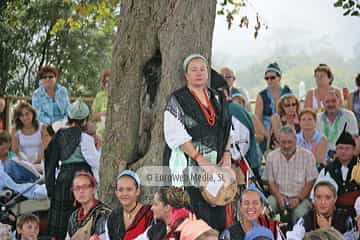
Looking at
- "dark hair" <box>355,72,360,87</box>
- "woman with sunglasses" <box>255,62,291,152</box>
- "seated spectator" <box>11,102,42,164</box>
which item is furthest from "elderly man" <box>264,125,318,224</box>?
"seated spectator" <box>11,102,42,164</box>

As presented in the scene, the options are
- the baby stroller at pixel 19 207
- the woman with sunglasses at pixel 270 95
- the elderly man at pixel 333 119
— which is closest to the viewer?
the baby stroller at pixel 19 207

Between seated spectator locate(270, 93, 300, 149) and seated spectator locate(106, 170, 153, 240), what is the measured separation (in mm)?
2720

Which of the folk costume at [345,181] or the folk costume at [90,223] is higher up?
the folk costume at [345,181]

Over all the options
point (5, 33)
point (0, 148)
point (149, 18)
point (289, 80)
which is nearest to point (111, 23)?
point (289, 80)

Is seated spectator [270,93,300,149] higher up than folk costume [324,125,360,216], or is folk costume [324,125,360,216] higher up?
seated spectator [270,93,300,149]

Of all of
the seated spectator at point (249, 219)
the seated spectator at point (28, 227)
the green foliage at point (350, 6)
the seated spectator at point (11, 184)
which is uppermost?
the green foliage at point (350, 6)

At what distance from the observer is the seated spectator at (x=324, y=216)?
27.6 feet

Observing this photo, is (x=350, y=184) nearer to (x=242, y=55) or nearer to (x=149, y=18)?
(x=149, y=18)

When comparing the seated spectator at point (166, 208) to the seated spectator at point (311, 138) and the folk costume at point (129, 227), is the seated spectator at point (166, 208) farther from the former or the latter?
the seated spectator at point (311, 138)

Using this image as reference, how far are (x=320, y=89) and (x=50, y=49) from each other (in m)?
8.55

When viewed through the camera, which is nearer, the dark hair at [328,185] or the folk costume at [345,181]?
the dark hair at [328,185]

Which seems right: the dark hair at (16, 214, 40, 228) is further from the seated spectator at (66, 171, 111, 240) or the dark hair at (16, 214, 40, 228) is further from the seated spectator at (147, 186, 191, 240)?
the seated spectator at (147, 186, 191, 240)

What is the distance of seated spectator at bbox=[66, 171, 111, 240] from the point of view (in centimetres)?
773

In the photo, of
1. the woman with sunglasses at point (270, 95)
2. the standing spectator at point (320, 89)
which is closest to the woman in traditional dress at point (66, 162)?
the woman with sunglasses at point (270, 95)
